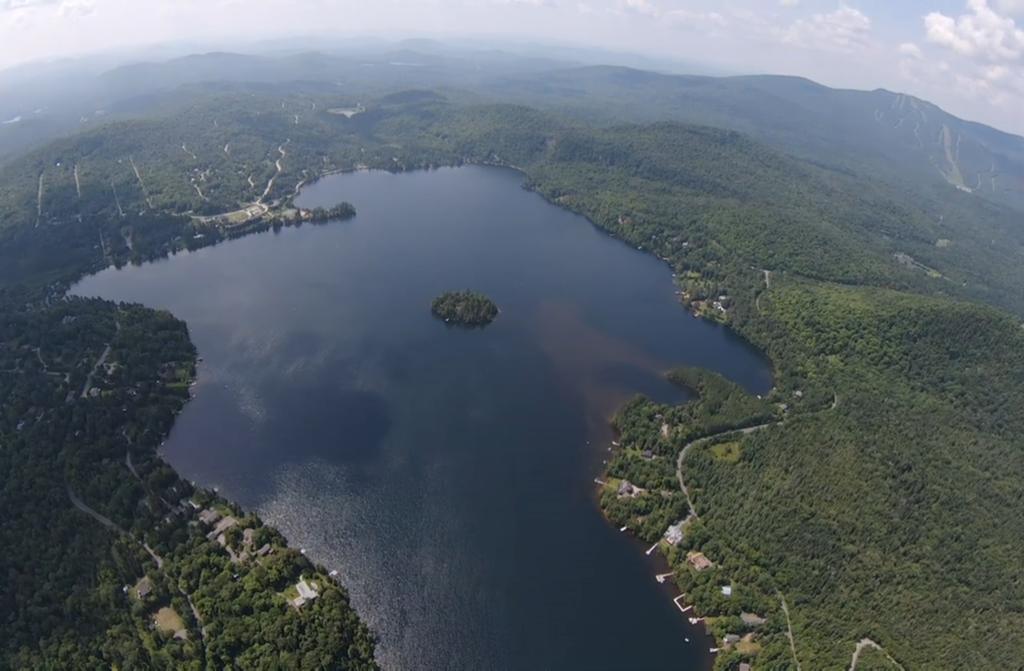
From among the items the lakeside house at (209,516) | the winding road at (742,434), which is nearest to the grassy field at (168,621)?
the lakeside house at (209,516)

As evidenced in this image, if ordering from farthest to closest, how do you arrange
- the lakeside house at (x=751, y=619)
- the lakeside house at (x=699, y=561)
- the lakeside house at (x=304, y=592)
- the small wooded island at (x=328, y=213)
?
the small wooded island at (x=328, y=213) → the lakeside house at (x=699, y=561) → the lakeside house at (x=751, y=619) → the lakeside house at (x=304, y=592)

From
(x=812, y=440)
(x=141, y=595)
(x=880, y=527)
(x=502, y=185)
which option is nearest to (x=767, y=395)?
(x=812, y=440)

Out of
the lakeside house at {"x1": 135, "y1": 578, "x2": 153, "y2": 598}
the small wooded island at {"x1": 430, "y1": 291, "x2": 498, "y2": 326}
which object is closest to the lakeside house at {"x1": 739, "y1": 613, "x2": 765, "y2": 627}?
the lakeside house at {"x1": 135, "y1": 578, "x2": 153, "y2": 598}

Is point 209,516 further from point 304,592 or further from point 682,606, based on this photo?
point 682,606

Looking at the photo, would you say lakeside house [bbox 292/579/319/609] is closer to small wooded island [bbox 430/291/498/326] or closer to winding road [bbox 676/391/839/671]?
winding road [bbox 676/391/839/671]

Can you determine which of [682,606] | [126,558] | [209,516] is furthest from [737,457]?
[126,558]

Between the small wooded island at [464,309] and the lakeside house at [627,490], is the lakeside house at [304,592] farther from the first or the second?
the small wooded island at [464,309]
